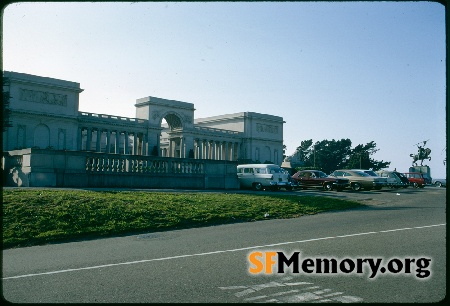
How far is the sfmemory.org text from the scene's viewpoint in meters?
6.37

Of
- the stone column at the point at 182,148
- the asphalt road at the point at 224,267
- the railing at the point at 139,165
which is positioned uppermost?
the stone column at the point at 182,148

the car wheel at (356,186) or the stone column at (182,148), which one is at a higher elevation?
the stone column at (182,148)

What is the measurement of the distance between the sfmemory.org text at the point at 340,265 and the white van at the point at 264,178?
23930mm

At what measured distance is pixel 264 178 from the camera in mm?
31688

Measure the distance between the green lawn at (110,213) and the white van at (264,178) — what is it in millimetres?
14550

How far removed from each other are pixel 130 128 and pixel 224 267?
223 feet

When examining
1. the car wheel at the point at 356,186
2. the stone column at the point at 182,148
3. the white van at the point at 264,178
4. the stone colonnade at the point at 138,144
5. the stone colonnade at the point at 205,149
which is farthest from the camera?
the stone colonnade at the point at 205,149

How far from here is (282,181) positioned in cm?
3177

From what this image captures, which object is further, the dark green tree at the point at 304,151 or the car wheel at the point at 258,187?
the dark green tree at the point at 304,151

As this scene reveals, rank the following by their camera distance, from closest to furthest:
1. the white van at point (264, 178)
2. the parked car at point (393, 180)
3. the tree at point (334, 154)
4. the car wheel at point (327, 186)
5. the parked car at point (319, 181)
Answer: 1. the white van at point (264, 178)
2. the parked car at point (319, 181)
3. the car wheel at point (327, 186)
4. the parked car at point (393, 180)
5. the tree at point (334, 154)

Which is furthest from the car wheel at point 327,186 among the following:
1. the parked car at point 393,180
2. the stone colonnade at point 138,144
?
the stone colonnade at point 138,144

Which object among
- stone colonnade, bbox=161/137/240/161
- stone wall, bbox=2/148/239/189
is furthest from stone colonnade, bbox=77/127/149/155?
stone wall, bbox=2/148/239/189

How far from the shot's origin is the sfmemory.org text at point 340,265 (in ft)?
20.9

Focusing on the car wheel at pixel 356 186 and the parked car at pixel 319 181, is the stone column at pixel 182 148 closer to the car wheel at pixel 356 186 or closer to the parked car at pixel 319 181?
the parked car at pixel 319 181
